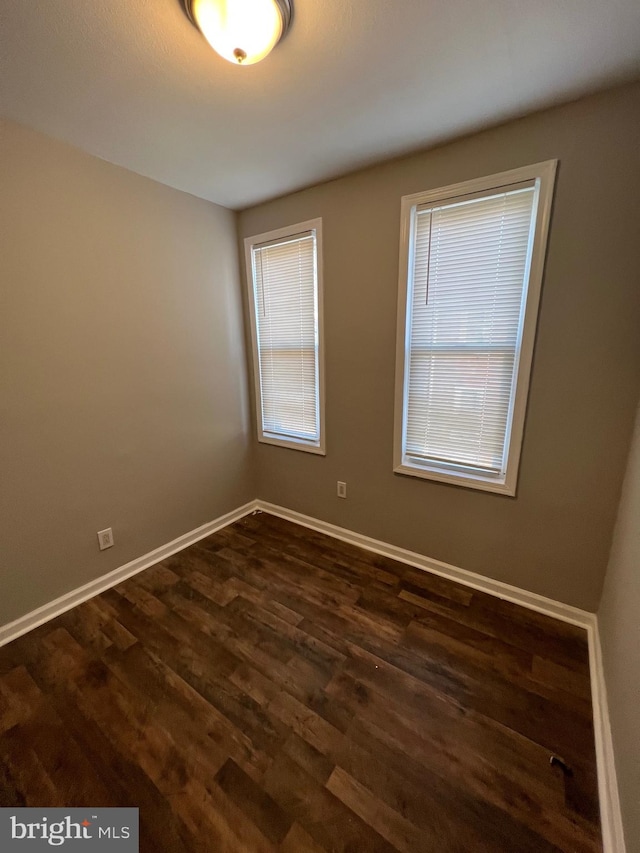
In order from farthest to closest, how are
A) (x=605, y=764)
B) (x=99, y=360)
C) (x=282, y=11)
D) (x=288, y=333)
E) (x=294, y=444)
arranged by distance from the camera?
(x=294, y=444) → (x=288, y=333) → (x=99, y=360) → (x=605, y=764) → (x=282, y=11)

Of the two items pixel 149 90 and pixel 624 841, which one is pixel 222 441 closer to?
pixel 149 90

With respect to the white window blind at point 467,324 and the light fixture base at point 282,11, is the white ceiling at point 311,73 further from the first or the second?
the white window blind at point 467,324

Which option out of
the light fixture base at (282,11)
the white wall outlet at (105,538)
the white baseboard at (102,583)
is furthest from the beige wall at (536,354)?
the white wall outlet at (105,538)

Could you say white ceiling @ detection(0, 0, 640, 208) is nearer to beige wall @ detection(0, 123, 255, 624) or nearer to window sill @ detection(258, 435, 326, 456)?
beige wall @ detection(0, 123, 255, 624)

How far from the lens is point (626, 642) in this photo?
46.2 inches

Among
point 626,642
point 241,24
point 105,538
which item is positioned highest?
point 241,24

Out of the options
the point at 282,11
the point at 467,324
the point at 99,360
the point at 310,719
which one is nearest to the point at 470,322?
the point at 467,324

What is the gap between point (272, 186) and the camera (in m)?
2.17

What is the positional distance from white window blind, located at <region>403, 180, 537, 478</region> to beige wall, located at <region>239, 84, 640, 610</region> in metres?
0.12

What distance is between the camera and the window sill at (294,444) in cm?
256

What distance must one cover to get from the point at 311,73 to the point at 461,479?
2015mm

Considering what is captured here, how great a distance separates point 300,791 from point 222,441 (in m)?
2.10

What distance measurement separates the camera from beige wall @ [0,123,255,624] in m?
1.65

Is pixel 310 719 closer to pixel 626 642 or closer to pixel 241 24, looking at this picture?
pixel 626 642
